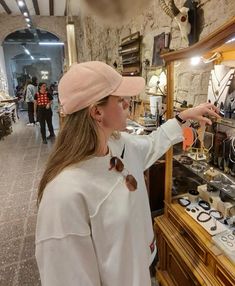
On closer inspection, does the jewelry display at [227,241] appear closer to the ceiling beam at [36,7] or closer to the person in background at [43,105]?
the person in background at [43,105]

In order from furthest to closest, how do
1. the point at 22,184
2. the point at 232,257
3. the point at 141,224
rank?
the point at 22,184, the point at 232,257, the point at 141,224

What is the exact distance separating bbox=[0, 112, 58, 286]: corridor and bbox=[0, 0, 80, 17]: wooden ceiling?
4014mm

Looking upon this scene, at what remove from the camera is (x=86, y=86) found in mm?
851

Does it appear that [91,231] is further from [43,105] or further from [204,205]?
[43,105]

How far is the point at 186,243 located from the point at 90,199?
93 cm

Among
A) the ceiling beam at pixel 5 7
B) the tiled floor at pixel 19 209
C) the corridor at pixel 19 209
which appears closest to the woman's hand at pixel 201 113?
the tiled floor at pixel 19 209

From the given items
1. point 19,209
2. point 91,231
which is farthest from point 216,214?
point 19,209

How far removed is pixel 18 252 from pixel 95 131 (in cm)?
194

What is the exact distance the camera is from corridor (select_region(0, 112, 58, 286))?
81.6 inches

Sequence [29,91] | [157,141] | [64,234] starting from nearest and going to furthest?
[64,234], [157,141], [29,91]

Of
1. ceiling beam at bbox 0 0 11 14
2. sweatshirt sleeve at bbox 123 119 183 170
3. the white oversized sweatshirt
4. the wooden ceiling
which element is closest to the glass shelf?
sweatshirt sleeve at bbox 123 119 183 170

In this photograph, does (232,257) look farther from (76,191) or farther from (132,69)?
(132,69)

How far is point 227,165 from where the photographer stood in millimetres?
1394

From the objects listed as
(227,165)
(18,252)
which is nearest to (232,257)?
(227,165)
